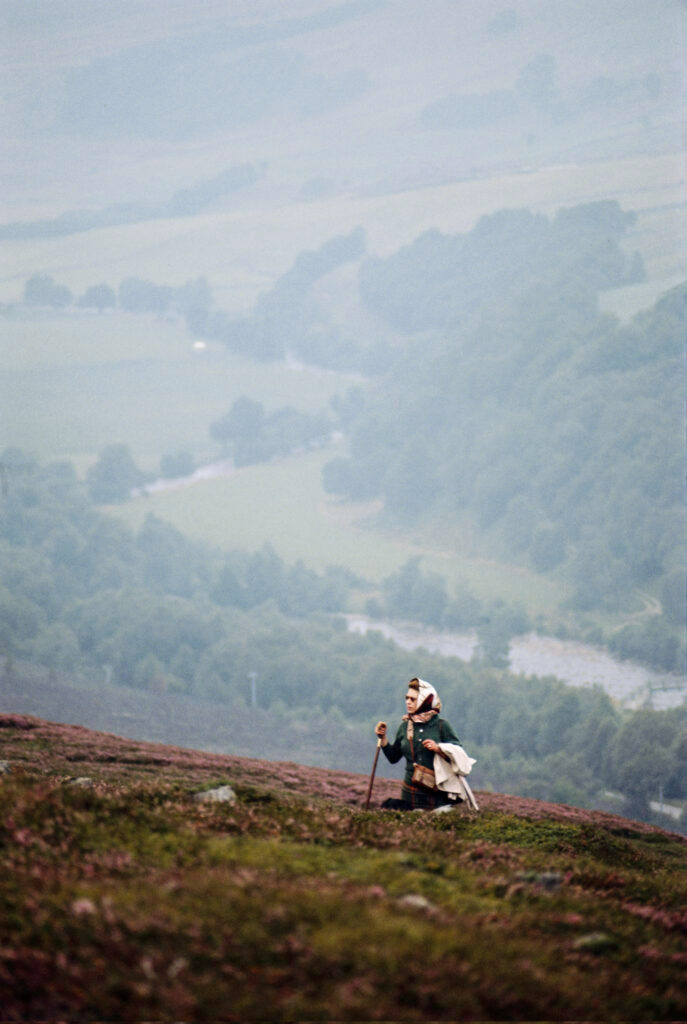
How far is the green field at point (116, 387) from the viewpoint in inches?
2469

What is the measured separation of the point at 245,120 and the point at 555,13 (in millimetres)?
22584

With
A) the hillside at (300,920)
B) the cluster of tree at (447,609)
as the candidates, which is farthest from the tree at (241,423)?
the hillside at (300,920)

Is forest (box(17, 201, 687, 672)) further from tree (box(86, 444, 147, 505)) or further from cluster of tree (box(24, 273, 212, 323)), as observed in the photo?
tree (box(86, 444, 147, 505))

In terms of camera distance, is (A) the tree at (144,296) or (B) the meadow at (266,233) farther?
(A) the tree at (144,296)

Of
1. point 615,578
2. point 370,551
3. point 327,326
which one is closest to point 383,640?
point 370,551

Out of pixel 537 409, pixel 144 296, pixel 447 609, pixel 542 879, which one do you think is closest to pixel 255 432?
pixel 144 296

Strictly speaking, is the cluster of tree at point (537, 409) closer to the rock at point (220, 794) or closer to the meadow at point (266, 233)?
the meadow at point (266, 233)

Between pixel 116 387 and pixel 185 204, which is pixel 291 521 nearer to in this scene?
pixel 116 387

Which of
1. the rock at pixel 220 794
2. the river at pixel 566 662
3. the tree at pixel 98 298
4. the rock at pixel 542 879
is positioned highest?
the tree at pixel 98 298

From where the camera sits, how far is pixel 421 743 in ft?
43.2

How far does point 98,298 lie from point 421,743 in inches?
2295

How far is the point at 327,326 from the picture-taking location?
7112 cm

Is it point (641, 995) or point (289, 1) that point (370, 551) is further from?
point (641, 995)

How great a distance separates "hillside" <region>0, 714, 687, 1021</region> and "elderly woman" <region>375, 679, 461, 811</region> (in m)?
2.62
